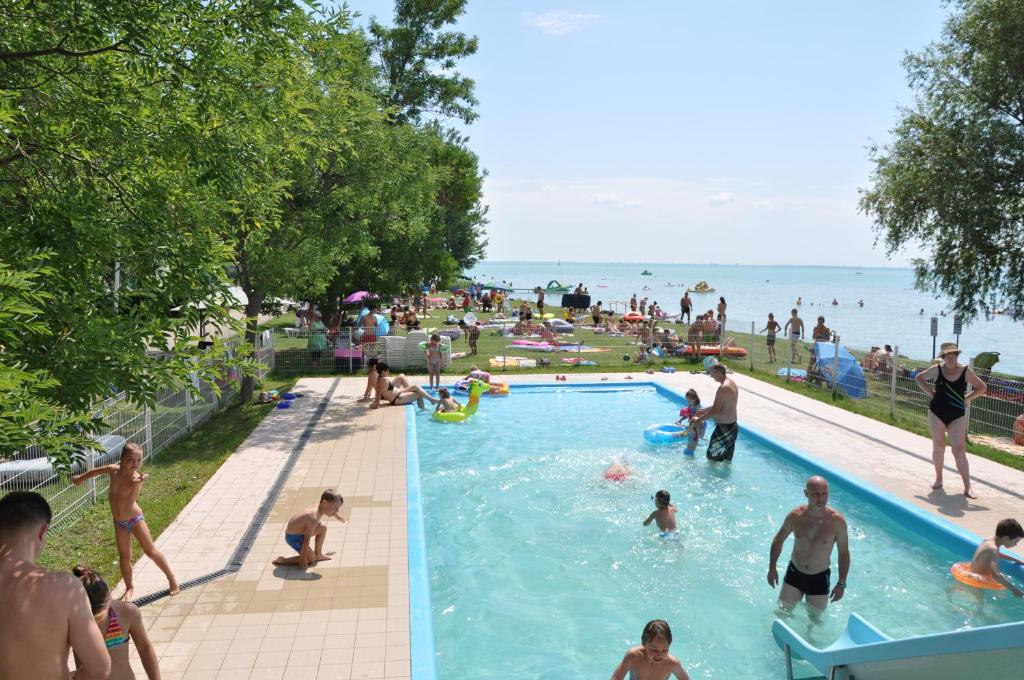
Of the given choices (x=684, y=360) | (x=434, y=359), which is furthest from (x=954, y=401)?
(x=684, y=360)

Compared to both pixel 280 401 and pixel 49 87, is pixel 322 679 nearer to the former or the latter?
pixel 49 87

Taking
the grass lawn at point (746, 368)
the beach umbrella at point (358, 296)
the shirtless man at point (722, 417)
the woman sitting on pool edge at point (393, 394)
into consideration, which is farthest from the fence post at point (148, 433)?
the beach umbrella at point (358, 296)

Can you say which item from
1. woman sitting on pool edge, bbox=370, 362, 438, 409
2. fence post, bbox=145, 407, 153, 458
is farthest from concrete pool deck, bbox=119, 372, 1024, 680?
fence post, bbox=145, 407, 153, 458

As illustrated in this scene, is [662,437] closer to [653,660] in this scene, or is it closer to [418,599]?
[418,599]

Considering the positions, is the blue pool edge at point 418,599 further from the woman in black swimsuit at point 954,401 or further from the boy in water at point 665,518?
the woman in black swimsuit at point 954,401

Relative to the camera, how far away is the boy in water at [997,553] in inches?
272

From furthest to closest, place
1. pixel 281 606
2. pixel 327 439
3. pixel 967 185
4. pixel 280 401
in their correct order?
pixel 967 185, pixel 280 401, pixel 327 439, pixel 281 606

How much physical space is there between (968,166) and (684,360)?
30.5 feet

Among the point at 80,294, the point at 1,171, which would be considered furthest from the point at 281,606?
the point at 1,171

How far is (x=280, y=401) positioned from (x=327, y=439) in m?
3.79

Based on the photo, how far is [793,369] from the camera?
64.4 feet

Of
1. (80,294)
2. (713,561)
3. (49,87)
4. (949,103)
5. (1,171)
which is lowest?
(713,561)

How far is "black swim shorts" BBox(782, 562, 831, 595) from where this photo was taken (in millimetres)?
6445

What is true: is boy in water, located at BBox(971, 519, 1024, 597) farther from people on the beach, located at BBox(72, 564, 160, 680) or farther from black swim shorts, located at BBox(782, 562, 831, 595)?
people on the beach, located at BBox(72, 564, 160, 680)
